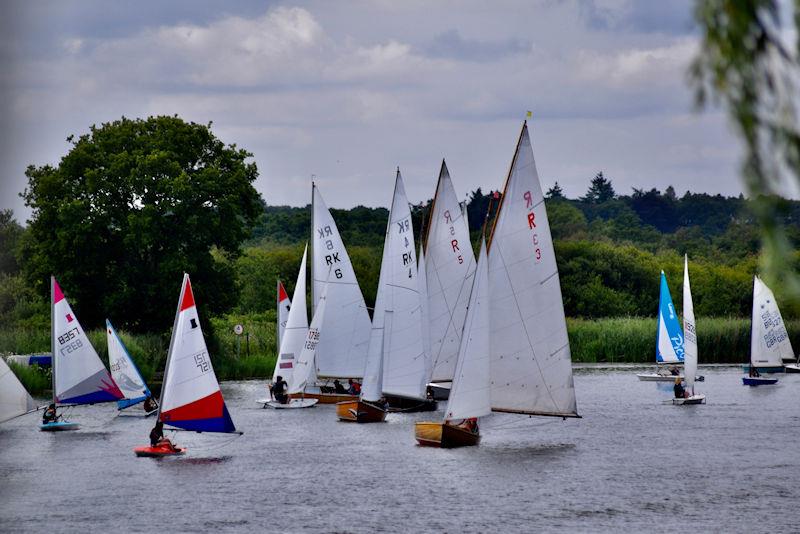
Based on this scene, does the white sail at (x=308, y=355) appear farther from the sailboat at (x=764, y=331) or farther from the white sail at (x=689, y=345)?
the sailboat at (x=764, y=331)

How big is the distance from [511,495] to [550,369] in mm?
8783

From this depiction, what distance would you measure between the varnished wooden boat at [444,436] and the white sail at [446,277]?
38.7ft

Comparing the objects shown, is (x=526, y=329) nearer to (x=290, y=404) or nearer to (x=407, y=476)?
(x=407, y=476)

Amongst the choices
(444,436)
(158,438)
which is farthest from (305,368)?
(158,438)

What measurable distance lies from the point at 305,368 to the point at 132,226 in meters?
18.3

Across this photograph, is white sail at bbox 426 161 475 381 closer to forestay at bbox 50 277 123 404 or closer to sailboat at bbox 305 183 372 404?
sailboat at bbox 305 183 372 404

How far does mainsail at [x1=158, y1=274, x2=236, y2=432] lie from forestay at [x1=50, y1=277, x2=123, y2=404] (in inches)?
393

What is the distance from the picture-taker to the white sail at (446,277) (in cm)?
5656

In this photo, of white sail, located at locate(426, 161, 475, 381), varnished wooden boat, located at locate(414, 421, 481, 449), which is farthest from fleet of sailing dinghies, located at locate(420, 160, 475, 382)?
varnished wooden boat, located at locate(414, 421, 481, 449)

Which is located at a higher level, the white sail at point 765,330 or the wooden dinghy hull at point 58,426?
the white sail at point 765,330

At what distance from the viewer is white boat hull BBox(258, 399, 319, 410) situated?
58.7 metres

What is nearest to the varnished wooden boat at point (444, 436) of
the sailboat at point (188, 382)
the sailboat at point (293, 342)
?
the sailboat at point (188, 382)

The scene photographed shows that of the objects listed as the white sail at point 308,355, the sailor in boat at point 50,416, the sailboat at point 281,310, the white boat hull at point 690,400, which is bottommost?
the sailor in boat at point 50,416

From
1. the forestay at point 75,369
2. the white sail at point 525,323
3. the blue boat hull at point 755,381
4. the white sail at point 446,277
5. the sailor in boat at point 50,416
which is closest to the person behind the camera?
the white sail at point 525,323
